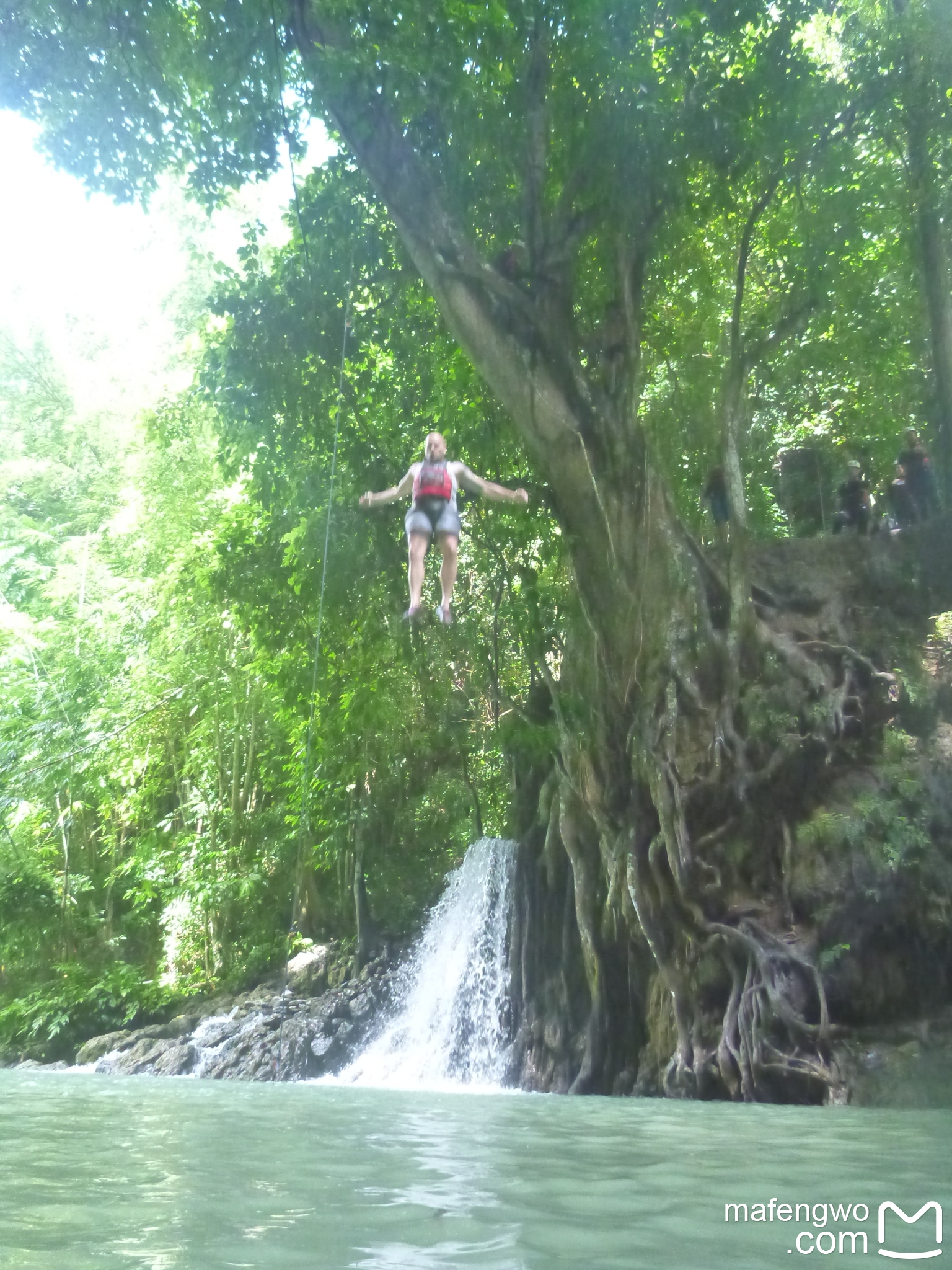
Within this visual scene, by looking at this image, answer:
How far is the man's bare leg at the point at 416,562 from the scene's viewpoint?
22.5 ft

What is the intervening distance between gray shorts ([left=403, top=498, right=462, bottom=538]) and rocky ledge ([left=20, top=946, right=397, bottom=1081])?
230 inches

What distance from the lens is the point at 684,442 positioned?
32.7 ft

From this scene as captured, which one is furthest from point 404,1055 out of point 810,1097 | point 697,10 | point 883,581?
point 697,10

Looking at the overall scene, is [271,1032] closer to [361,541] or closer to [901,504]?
[361,541]

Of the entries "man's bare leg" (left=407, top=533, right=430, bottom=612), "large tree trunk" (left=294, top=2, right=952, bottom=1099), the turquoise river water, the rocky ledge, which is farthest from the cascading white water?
the turquoise river water

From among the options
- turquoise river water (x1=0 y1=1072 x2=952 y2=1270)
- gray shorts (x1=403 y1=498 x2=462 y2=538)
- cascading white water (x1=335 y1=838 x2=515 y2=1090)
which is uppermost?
gray shorts (x1=403 y1=498 x2=462 y2=538)

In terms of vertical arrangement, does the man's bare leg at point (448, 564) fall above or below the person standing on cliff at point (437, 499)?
below

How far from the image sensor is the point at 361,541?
979 cm

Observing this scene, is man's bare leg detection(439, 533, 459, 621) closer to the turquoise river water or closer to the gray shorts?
the gray shorts

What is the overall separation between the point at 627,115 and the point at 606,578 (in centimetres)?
321

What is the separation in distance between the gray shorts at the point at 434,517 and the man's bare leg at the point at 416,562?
0.09 metres

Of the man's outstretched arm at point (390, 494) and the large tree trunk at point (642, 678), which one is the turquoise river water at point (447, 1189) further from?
the man's outstretched arm at point (390, 494)

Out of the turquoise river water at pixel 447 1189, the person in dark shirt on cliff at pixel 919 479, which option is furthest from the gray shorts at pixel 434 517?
the person in dark shirt on cliff at pixel 919 479

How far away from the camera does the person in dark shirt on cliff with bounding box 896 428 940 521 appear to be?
9.58 m
